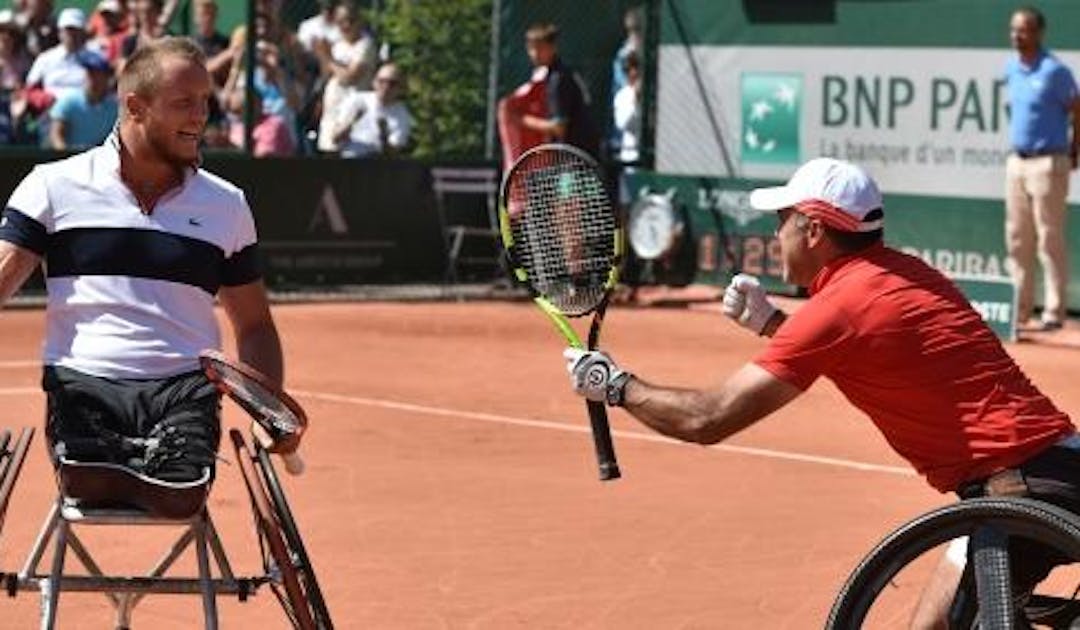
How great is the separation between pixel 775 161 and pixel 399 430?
863 cm

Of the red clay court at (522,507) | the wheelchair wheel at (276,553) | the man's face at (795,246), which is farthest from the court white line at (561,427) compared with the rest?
the wheelchair wheel at (276,553)

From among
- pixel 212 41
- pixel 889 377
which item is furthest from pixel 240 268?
pixel 212 41

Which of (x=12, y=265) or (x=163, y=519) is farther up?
(x=12, y=265)

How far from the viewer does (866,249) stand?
6.12m

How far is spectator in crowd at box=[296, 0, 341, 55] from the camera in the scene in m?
22.1

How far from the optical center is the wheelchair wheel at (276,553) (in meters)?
5.93

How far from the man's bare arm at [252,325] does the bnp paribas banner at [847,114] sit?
13.0 metres

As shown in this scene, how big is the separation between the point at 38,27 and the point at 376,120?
277 cm

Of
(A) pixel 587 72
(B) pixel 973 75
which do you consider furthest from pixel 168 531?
(A) pixel 587 72

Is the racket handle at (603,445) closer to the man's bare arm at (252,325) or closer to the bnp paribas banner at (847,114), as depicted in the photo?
the man's bare arm at (252,325)

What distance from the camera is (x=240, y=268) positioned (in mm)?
6637

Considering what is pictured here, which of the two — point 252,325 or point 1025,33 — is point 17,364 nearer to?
point 1025,33

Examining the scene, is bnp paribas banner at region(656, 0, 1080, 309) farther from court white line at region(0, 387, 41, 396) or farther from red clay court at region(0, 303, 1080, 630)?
court white line at region(0, 387, 41, 396)

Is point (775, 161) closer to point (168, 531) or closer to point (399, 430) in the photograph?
point (399, 430)
